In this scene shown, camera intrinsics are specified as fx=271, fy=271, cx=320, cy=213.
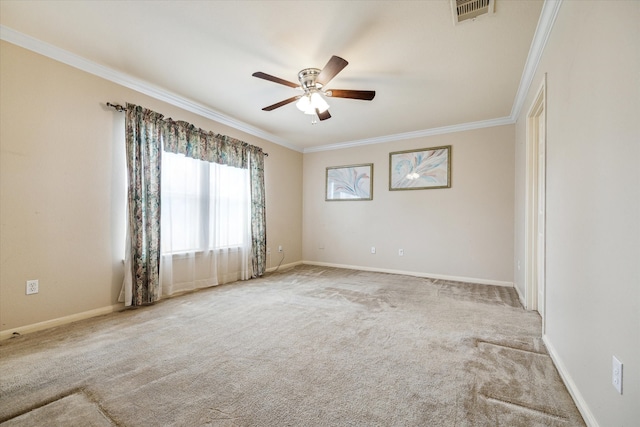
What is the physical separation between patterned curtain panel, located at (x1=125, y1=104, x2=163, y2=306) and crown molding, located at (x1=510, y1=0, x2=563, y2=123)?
3.82 m

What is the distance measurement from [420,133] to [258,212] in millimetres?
3165

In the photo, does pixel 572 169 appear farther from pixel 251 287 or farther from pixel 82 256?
pixel 82 256

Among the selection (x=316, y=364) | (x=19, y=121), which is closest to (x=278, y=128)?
(x=19, y=121)

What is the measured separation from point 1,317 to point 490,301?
15.9 feet

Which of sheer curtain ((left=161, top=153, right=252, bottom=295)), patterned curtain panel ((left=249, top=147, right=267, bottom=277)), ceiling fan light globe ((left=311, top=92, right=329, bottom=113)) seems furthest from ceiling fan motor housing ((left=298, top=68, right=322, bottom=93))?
patterned curtain panel ((left=249, top=147, right=267, bottom=277))

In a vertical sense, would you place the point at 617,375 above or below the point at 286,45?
below

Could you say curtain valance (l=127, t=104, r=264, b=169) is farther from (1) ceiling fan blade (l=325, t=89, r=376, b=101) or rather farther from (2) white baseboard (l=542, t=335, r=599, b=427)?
(2) white baseboard (l=542, t=335, r=599, b=427)

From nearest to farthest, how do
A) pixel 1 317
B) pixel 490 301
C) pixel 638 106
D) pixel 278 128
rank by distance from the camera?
pixel 638 106, pixel 1 317, pixel 490 301, pixel 278 128

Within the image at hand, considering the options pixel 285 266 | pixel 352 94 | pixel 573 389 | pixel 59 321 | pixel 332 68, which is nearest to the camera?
pixel 573 389

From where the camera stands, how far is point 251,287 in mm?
3977

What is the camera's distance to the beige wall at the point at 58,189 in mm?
2297

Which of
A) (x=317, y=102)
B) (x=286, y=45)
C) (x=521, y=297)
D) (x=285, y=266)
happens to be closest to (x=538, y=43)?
(x=317, y=102)

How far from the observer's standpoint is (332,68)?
2230 millimetres

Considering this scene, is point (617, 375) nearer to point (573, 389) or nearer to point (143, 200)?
point (573, 389)
